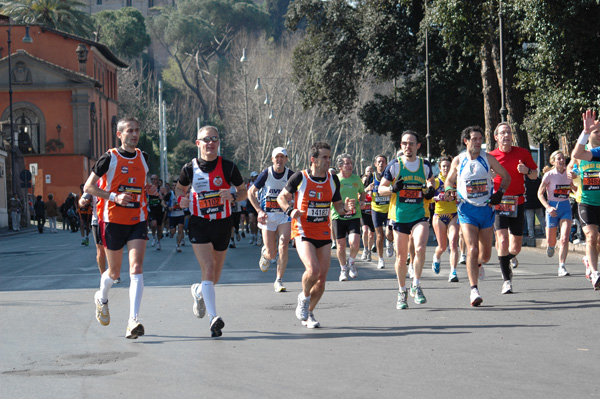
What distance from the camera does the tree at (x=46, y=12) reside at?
240 ft

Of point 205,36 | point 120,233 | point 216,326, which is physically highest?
point 205,36

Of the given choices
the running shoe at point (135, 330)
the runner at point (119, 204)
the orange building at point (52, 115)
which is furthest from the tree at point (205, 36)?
the running shoe at point (135, 330)

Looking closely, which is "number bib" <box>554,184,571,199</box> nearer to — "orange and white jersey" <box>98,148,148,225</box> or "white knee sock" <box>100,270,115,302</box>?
"orange and white jersey" <box>98,148,148,225</box>

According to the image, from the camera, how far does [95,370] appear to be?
750 centimetres

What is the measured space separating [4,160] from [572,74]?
Answer: 36.2 m

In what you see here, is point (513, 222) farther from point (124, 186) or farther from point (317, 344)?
point (124, 186)

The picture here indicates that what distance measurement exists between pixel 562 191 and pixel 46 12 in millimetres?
63851

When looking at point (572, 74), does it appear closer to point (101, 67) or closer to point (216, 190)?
point (216, 190)

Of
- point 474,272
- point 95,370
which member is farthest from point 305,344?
point 474,272

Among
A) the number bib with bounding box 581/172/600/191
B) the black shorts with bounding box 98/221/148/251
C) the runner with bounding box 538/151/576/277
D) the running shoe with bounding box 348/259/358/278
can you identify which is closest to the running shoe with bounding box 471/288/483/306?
the number bib with bounding box 581/172/600/191

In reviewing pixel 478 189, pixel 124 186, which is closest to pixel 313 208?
pixel 124 186

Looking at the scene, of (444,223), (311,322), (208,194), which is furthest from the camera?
(444,223)

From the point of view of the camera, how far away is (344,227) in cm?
1577

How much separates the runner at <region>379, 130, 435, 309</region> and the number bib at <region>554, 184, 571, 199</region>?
454cm
